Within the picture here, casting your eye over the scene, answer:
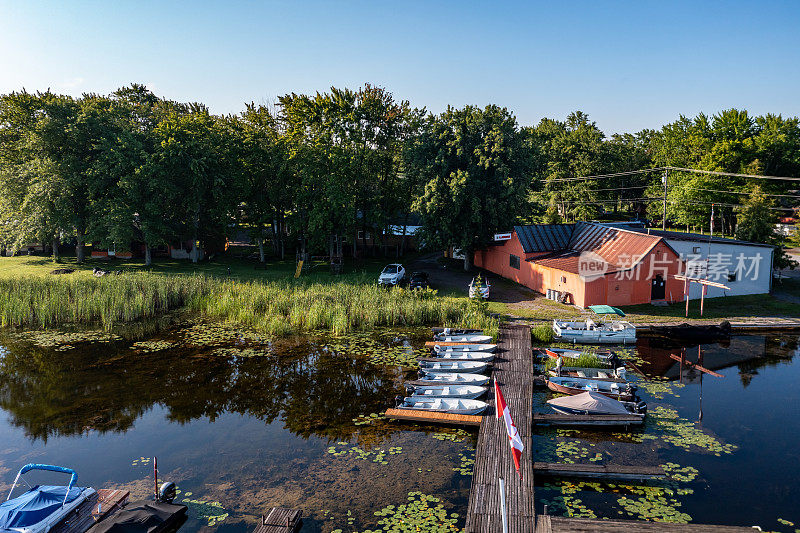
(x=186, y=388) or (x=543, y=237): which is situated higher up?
(x=543, y=237)

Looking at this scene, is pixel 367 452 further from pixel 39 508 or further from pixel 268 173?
pixel 268 173

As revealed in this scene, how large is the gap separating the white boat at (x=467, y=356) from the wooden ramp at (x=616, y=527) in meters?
11.3

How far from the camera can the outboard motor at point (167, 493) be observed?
1230 centimetres

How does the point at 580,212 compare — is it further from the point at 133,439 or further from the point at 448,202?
the point at 133,439

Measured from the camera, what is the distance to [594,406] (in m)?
16.8

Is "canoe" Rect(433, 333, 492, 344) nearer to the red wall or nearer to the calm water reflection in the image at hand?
the calm water reflection

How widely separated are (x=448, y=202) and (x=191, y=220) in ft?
84.8

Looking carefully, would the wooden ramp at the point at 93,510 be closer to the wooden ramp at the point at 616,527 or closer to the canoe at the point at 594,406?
the wooden ramp at the point at 616,527

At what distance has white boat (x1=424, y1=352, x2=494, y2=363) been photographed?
881 inches

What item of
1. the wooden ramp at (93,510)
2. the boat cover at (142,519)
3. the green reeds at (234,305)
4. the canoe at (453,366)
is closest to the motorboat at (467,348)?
the canoe at (453,366)

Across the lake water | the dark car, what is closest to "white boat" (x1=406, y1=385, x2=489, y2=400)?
the lake water

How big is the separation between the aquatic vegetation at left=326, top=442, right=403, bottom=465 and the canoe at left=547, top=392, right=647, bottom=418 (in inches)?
250

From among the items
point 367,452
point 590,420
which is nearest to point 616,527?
point 590,420

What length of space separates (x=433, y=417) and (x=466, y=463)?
2549mm
